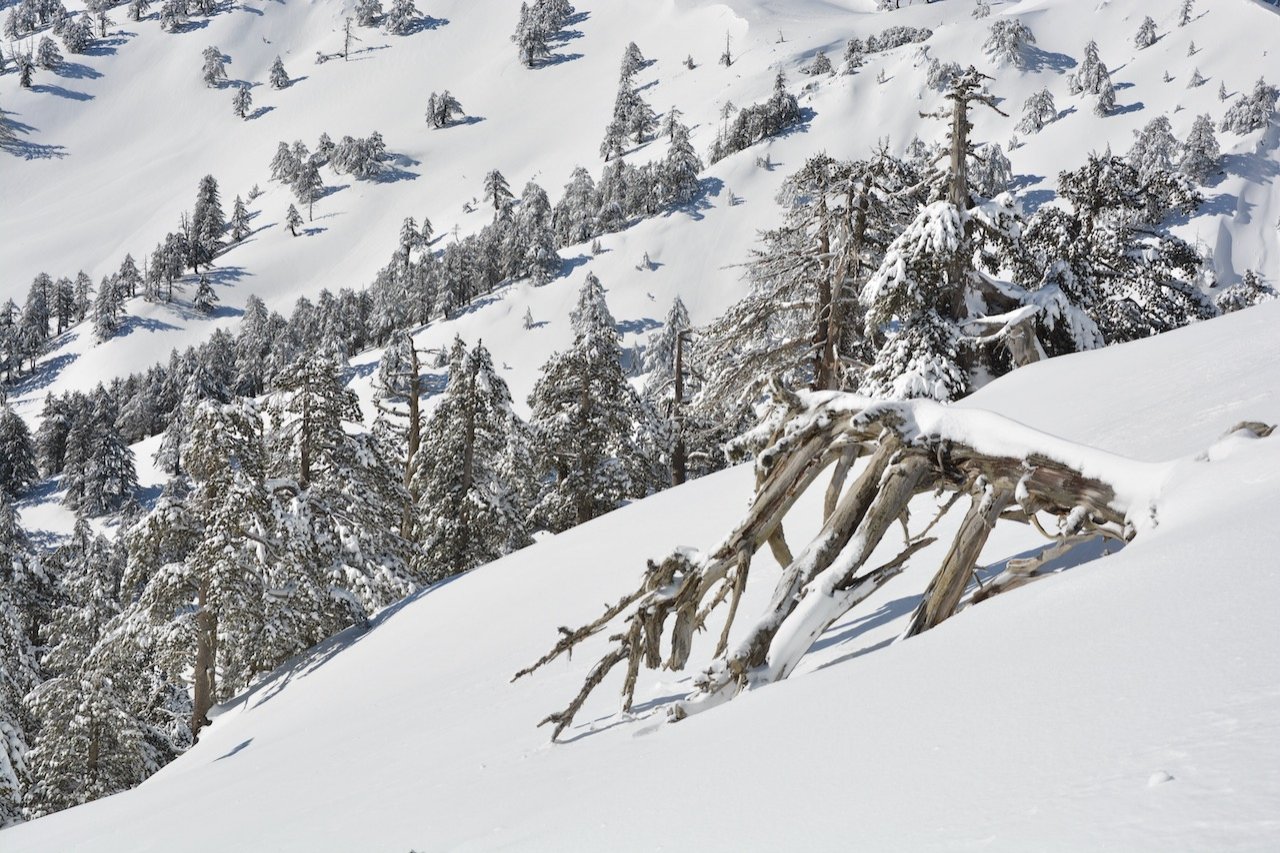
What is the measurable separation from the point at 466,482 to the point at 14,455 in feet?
242

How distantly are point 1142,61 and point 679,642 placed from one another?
149 meters

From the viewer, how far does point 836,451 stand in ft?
17.6

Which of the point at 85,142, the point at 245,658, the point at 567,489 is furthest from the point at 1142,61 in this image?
the point at 85,142

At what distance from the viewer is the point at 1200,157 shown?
9219 cm

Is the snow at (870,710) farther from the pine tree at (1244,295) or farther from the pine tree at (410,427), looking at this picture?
the pine tree at (1244,295)

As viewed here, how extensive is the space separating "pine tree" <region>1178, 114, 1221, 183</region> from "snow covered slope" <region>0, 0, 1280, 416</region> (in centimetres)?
215

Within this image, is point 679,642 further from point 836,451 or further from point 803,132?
point 803,132

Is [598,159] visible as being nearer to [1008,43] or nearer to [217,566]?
[1008,43]

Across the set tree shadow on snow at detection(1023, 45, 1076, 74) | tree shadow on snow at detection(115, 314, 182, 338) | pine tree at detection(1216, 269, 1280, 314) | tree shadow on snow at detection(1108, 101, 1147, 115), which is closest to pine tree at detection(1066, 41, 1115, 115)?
tree shadow on snow at detection(1108, 101, 1147, 115)

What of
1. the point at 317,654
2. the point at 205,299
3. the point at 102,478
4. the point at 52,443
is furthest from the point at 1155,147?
the point at 205,299

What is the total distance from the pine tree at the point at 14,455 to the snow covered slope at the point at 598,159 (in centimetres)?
2847

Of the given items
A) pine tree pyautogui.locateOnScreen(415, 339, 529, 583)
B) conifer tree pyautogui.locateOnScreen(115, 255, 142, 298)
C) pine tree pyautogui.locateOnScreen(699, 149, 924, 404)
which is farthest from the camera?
conifer tree pyautogui.locateOnScreen(115, 255, 142, 298)

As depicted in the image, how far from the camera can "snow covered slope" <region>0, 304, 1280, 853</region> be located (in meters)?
1.63

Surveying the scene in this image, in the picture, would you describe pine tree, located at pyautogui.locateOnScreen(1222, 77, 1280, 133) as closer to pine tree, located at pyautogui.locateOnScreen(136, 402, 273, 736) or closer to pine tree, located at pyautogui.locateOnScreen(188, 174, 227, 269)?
pine tree, located at pyautogui.locateOnScreen(136, 402, 273, 736)
